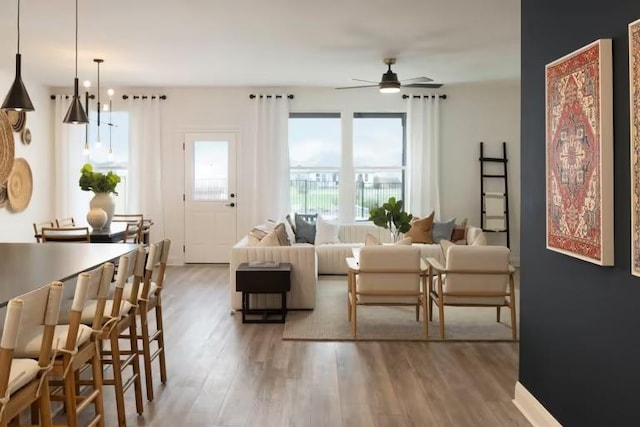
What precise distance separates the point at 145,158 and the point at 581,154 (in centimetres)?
747

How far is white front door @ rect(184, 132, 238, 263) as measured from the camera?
8.90 metres

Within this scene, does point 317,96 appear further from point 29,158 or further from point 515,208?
point 29,158

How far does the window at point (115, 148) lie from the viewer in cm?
884

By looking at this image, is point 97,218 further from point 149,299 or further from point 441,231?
point 441,231

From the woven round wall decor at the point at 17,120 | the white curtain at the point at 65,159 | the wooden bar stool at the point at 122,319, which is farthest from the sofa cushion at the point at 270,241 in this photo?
the white curtain at the point at 65,159

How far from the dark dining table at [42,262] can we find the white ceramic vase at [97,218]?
6.93 ft

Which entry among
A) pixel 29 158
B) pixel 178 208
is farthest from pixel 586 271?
pixel 29 158

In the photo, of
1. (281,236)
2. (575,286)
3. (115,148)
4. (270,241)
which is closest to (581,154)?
(575,286)

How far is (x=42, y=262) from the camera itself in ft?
9.80

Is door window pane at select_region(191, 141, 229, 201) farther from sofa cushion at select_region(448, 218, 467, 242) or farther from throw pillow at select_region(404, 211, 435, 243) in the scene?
sofa cushion at select_region(448, 218, 467, 242)

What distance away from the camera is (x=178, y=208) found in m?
8.90

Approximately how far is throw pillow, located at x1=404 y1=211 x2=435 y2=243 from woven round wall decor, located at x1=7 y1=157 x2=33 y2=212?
18.3ft

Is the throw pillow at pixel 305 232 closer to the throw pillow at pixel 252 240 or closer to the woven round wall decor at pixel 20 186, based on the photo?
the throw pillow at pixel 252 240

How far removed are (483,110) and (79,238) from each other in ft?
21.0
